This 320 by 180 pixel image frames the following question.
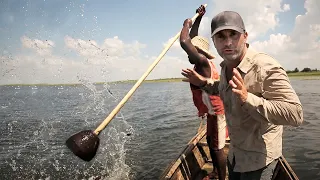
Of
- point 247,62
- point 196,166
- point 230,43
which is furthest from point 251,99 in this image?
point 196,166

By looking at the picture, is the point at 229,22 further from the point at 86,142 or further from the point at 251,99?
the point at 86,142

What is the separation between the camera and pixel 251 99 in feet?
6.99

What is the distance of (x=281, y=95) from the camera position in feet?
7.04

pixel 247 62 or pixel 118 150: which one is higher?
pixel 247 62

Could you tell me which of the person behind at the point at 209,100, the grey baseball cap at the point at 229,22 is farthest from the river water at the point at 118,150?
the grey baseball cap at the point at 229,22

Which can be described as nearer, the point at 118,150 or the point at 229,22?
the point at 229,22

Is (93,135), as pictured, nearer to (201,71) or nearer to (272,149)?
(201,71)

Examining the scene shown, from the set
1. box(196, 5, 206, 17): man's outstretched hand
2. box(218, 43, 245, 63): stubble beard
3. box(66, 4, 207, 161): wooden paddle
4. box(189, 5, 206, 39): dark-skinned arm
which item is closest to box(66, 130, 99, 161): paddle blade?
box(66, 4, 207, 161): wooden paddle

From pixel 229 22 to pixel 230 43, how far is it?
199 millimetres

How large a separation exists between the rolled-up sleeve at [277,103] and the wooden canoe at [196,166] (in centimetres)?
328

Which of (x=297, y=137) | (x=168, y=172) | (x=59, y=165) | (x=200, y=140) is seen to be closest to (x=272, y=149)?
(x=168, y=172)

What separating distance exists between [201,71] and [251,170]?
8.03ft

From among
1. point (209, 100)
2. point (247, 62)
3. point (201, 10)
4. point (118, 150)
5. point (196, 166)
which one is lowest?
point (118, 150)

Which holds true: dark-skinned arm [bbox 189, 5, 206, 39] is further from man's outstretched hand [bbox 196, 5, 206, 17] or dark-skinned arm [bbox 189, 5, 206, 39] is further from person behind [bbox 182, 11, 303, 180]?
person behind [bbox 182, 11, 303, 180]
